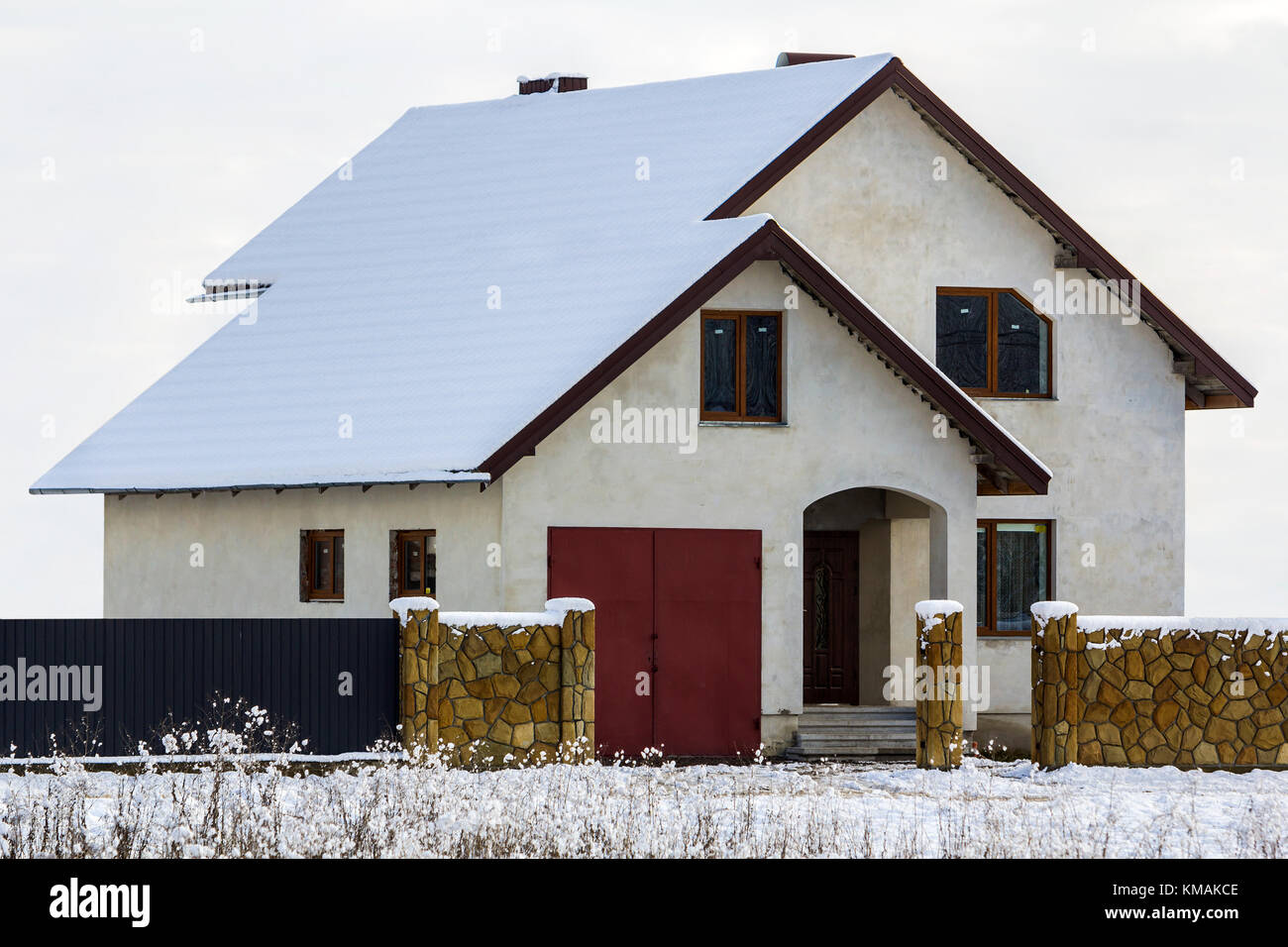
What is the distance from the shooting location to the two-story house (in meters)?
21.9

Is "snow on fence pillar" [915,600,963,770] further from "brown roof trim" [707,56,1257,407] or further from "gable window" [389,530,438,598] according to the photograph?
"brown roof trim" [707,56,1257,407]

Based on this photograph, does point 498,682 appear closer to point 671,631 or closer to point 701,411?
point 671,631

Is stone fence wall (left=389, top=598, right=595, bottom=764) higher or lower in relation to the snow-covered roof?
lower

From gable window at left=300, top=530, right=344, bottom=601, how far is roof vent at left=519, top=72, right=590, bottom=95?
9301 millimetres

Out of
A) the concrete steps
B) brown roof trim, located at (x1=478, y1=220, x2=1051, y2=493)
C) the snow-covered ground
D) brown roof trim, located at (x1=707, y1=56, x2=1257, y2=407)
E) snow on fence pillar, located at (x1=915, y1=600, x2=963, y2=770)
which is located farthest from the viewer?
brown roof trim, located at (x1=707, y1=56, x2=1257, y2=407)

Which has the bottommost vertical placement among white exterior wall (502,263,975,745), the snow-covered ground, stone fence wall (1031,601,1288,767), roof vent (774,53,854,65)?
the snow-covered ground

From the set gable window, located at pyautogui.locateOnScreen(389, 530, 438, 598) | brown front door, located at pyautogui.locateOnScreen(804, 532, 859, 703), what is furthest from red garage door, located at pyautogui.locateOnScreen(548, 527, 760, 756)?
brown front door, located at pyautogui.locateOnScreen(804, 532, 859, 703)

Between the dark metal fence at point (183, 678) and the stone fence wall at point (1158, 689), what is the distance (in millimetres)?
6662

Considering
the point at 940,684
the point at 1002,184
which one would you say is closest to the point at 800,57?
the point at 1002,184

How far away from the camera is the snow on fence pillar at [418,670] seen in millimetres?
19328
